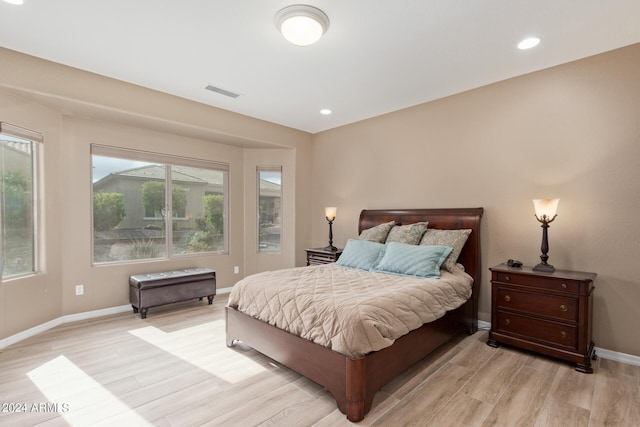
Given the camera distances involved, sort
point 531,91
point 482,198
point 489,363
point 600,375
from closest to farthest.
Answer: point 600,375 < point 489,363 < point 531,91 < point 482,198

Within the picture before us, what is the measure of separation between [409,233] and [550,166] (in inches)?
59.2

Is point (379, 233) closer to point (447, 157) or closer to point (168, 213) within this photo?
point (447, 157)

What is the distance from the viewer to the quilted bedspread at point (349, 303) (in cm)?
196

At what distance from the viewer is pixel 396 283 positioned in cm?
272

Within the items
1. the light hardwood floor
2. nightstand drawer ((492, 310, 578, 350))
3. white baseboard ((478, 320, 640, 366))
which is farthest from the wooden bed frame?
white baseboard ((478, 320, 640, 366))

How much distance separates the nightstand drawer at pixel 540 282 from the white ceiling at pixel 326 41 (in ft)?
6.50

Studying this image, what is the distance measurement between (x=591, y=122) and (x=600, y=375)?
7.02ft

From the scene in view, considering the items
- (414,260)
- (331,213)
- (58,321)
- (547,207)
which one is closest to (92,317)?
(58,321)

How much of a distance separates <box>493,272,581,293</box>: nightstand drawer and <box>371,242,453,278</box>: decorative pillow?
0.52 metres

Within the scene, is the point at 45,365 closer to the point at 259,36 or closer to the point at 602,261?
the point at 259,36

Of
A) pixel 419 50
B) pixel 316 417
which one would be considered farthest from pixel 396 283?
pixel 419 50

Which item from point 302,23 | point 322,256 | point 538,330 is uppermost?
point 302,23

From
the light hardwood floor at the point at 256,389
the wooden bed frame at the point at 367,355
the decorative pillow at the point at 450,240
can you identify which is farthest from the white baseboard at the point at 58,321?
the decorative pillow at the point at 450,240

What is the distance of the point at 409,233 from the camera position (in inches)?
141
